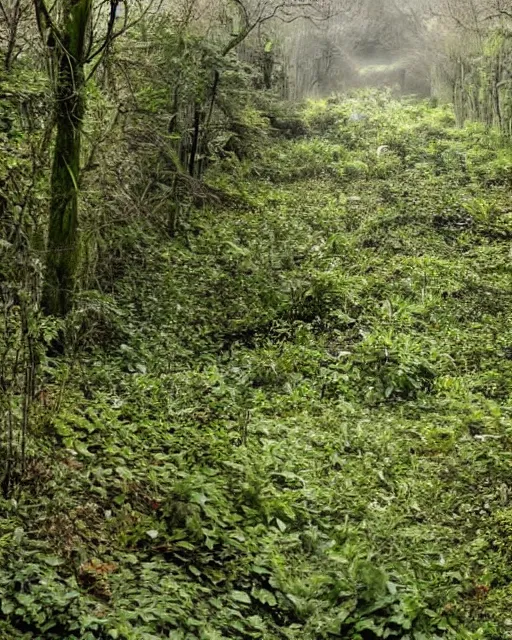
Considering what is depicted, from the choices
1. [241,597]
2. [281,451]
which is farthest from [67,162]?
[241,597]

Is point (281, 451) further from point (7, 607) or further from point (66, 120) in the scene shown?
point (66, 120)

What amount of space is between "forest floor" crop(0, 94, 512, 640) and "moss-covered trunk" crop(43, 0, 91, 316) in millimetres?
785

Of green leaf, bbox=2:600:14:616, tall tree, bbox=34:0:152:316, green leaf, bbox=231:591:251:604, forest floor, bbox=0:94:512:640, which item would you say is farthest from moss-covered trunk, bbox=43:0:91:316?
green leaf, bbox=2:600:14:616

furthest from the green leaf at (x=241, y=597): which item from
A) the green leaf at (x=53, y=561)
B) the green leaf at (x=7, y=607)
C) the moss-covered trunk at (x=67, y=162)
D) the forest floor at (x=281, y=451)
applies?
the moss-covered trunk at (x=67, y=162)

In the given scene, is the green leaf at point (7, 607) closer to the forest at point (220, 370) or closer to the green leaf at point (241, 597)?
the forest at point (220, 370)

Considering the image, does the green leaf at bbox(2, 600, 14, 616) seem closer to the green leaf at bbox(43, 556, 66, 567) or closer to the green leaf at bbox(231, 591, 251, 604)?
the green leaf at bbox(43, 556, 66, 567)

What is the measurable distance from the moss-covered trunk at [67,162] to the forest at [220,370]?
0.03 m

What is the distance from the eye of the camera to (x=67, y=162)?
6418mm

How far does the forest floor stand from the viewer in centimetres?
374

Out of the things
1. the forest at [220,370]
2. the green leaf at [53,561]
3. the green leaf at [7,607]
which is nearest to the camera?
the green leaf at [7,607]

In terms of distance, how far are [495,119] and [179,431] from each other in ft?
50.3

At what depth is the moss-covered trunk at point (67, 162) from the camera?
6070mm

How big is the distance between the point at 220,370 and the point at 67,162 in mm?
2631

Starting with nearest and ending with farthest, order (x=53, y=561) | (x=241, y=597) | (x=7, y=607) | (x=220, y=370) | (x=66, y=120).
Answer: (x=7, y=607)
(x=53, y=561)
(x=241, y=597)
(x=66, y=120)
(x=220, y=370)
